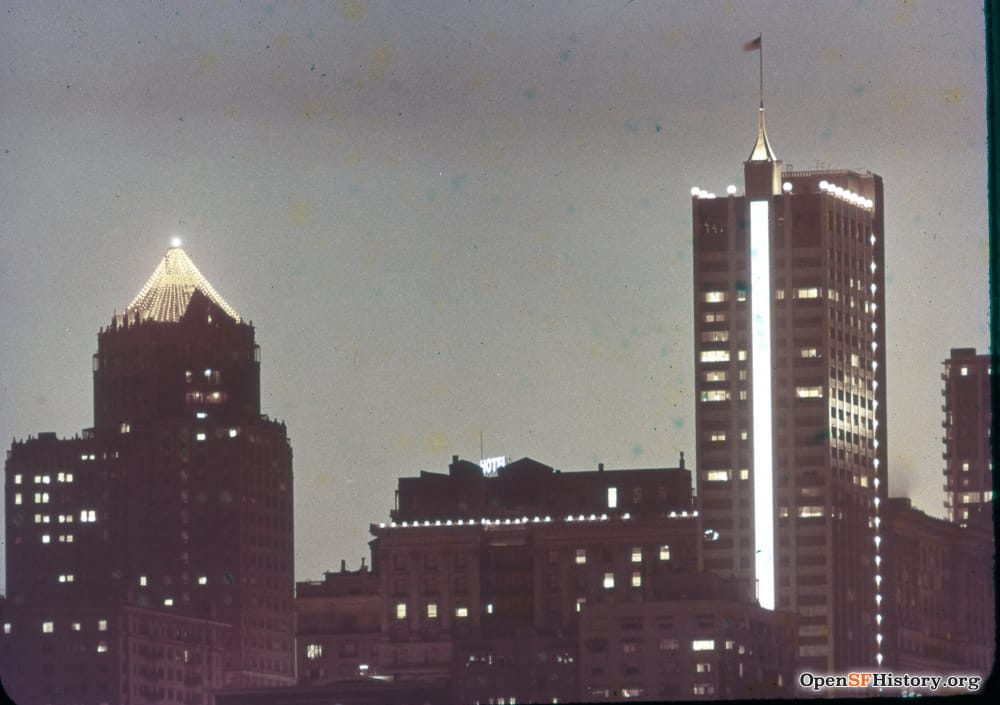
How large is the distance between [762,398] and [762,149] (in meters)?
4.99

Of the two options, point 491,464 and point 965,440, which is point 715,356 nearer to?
point 491,464

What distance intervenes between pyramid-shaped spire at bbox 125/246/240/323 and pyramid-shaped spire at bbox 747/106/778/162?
33.4 ft

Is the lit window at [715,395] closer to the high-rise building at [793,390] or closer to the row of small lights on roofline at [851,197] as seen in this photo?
the high-rise building at [793,390]

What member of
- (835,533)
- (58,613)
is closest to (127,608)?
(58,613)

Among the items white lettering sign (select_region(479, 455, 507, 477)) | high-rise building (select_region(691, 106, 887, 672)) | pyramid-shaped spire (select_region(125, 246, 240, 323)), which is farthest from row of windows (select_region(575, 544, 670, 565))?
pyramid-shaped spire (select_region(125, 246, 240, 323))

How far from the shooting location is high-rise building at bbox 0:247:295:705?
42.5 metres

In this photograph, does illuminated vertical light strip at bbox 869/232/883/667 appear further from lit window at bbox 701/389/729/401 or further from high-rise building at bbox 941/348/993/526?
lit window at bbox 701/389/729/401

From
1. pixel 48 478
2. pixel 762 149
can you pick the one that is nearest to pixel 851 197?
pixel 762 149

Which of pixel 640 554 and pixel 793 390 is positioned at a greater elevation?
pixel 793 390

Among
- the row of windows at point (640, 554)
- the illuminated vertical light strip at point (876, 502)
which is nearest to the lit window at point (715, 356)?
the illuminated vertical light strip at point (876, 502)

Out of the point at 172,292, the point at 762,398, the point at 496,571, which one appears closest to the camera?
the point at 496,571

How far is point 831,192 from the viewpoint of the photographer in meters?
41.7

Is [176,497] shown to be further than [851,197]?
Yes

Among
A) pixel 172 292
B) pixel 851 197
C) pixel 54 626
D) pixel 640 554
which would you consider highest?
pixel 851 197
